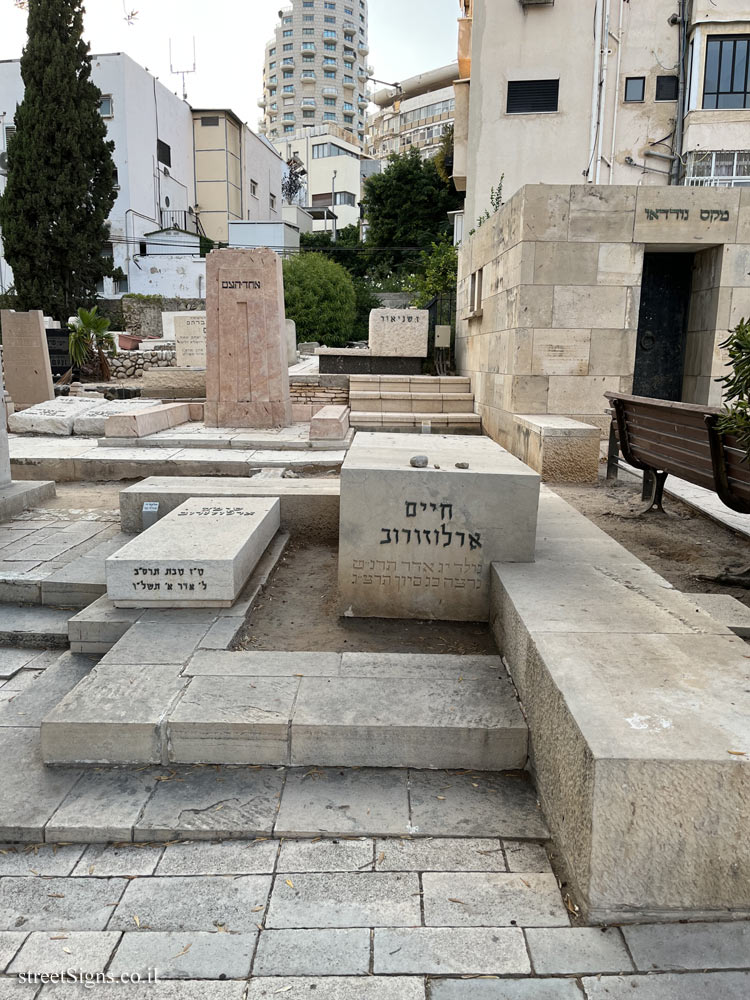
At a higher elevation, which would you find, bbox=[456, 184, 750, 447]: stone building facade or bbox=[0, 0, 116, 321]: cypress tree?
bbox=[0, 0, 116, 321]: cypress tree

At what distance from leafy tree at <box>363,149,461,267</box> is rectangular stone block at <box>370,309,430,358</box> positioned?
23091mm

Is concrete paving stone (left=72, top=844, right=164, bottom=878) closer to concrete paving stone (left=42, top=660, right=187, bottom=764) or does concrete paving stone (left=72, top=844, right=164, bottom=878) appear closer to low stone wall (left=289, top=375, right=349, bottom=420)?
concrete paving stone (left=42, top=660, right=187, bottom=764)

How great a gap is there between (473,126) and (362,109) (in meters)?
89.6

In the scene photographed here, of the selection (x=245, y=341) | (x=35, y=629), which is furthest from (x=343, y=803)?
(x=245, y=341)

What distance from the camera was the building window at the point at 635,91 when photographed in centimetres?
2047

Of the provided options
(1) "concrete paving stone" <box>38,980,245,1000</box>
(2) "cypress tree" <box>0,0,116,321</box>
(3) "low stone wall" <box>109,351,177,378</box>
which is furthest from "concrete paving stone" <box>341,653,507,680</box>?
(2) "cypress tree" <box>0,0,116,321</box>

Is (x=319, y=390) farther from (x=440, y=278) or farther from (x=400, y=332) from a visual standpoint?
(x=440, y=278)

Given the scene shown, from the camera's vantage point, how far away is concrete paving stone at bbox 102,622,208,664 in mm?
2887

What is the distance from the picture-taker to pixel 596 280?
7.96 m

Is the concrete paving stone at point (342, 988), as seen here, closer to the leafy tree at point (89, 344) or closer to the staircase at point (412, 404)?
the staircase at point (412, 404)

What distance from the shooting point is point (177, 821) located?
2158mm

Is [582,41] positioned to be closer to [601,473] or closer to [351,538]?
[601,473]

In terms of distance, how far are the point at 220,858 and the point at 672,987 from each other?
3.95ft

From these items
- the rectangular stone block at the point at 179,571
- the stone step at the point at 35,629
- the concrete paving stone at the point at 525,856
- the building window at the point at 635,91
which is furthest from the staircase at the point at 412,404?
the building window at the point at 635,91
